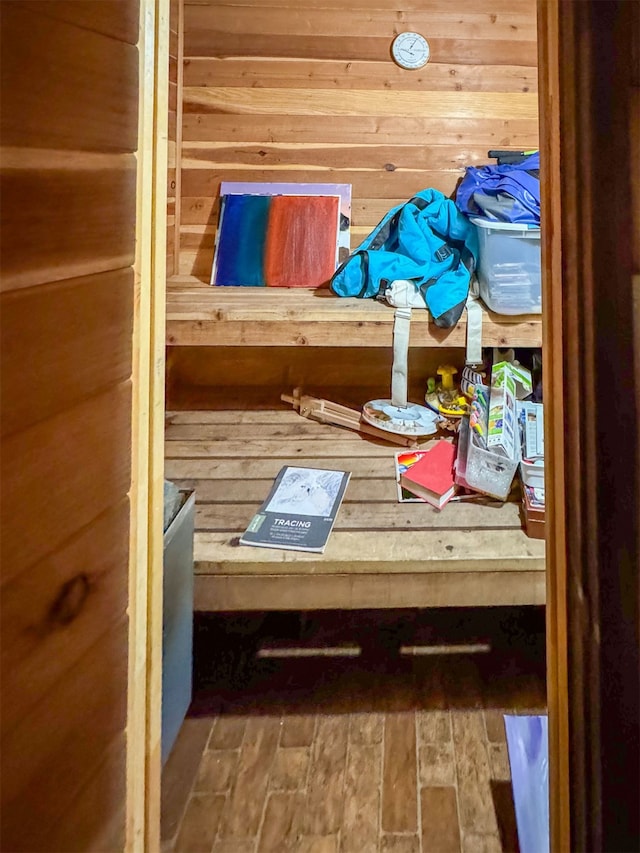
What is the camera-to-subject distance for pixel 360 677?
4.63 ft

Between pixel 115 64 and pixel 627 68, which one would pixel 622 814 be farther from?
pixel 115 64

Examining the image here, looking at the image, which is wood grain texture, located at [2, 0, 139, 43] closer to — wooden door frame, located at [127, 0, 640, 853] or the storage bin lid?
wooden door frame, located at [127, 0, 640, 853]

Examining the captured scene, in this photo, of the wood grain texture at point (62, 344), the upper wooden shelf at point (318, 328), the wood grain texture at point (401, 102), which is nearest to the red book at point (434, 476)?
the upper wooden shelf at point (318, 328)

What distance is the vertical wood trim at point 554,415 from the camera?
24.6 inches

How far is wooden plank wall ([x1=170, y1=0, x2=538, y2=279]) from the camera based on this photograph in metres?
2.25

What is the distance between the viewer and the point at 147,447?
2.19 ft

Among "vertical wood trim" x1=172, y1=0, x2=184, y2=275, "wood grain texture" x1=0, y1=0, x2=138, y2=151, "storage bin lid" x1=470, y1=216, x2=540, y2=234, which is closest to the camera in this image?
"wood grain texture" x1=0, y1=0, x2=138, y2=151

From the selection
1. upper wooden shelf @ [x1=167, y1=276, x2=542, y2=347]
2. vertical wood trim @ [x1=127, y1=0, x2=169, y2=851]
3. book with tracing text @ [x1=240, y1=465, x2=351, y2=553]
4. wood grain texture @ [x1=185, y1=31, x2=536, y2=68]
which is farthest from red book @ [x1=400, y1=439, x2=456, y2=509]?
wood grain texture @ [x1=185, y1=31, x2=536, y2=68]

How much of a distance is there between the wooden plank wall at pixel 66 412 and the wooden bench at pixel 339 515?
55cm

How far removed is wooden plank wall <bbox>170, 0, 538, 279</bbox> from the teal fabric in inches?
13.3

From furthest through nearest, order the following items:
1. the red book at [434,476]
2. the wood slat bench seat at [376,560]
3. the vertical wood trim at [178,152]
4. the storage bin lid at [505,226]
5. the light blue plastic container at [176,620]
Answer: the vertical wood trim at [178,152]
the storage bin lid at [505,226]
the red book at [434,476]
the wood slat bench seat at [376,560]
the light blue plastic container at [176,620]

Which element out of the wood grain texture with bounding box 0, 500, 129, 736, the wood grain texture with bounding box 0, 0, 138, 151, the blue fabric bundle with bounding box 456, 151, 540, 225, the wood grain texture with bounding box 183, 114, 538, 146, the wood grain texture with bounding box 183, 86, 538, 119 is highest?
the wood grain texture with bounding box 183, 86, 538, 119

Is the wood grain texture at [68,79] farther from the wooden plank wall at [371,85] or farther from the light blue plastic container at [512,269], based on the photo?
the wooden plank wall at [371,85]

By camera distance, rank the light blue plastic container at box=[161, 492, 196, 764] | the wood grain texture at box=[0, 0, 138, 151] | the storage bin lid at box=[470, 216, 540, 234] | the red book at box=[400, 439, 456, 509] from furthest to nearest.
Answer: the storage bin lid at box=[470, 216, 540, 234] → the red book at box=[400, 439, 456, 509] → the light blue plastic container at box=[161, 492, 196, 764] → the wood grain texture at box=[0, 0, 138, 151]
